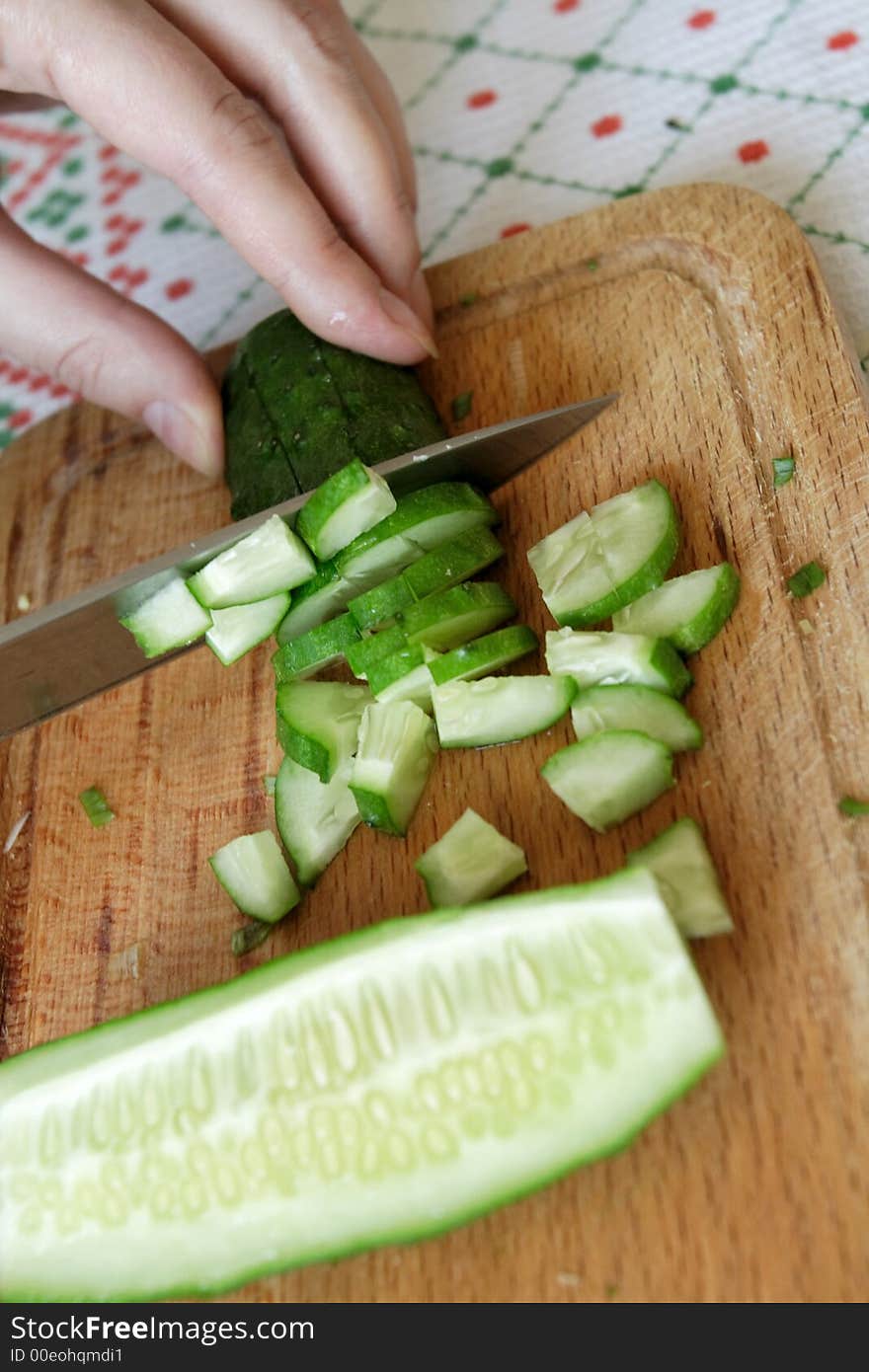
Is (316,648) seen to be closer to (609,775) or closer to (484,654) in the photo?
(484,654)

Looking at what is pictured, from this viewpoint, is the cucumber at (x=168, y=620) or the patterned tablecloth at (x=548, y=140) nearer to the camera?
the cucumber at (x=168, y=620)

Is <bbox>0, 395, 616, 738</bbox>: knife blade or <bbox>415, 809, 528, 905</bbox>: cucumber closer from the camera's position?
<bbox>415, 809, 528, 905</bbox>: cucumber

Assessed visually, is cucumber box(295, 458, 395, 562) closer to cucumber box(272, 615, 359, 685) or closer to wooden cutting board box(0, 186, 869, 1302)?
cucumber box(272, 615, 359, 685)

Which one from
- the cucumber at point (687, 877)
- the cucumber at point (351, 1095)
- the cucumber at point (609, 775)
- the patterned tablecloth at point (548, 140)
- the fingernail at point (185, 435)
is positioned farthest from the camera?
the patterned tablecloth at point (548, 140)

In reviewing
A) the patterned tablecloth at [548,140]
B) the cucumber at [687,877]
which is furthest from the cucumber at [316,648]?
the patterned tablecloth at [548,140]

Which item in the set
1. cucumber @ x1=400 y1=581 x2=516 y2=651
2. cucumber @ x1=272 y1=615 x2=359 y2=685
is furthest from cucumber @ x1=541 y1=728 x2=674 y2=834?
cucumber @ x1=272 y1=615 x2=359 y2=685

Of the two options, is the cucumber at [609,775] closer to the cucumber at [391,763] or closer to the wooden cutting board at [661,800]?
the wooden cutting board at [661,800]
